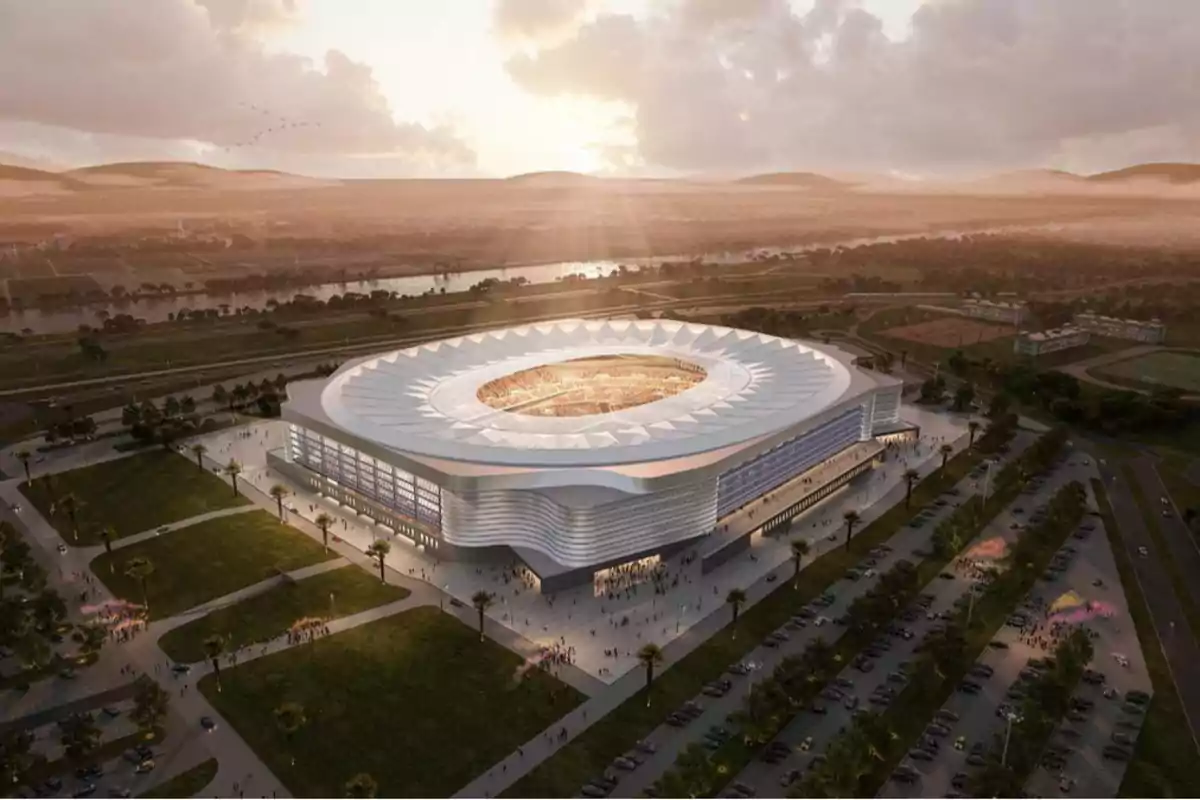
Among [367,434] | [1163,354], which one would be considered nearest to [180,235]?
[367,434]

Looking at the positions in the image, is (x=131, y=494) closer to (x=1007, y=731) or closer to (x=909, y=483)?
(x=909, y=483)

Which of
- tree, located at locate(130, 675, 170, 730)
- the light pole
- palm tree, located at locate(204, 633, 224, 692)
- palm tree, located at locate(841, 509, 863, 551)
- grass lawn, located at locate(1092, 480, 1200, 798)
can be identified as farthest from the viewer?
palm tree, located at locate(841, 509, 863, 551)

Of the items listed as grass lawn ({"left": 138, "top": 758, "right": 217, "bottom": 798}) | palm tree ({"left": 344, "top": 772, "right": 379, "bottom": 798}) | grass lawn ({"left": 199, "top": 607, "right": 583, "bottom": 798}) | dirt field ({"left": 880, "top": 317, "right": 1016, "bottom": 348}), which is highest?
dirt field ({"left": 880, "top": 317, "right": 1016, "bottom": 348})

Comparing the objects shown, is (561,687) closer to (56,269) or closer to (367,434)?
(367,434)

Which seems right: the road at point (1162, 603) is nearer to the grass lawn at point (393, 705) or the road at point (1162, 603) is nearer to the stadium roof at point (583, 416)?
the stadium roof at point (583, 416)

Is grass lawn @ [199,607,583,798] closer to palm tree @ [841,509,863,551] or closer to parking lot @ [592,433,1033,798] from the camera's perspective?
parking lot @ [592,433,1033,798]

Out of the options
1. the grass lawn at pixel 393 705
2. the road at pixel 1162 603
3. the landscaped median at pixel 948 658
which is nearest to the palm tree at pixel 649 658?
the grass lawn at pixel 393 705

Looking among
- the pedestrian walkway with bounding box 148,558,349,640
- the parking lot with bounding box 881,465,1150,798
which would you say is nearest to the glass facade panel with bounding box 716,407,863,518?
the parking lot with bounding box 881,465,1150,798
